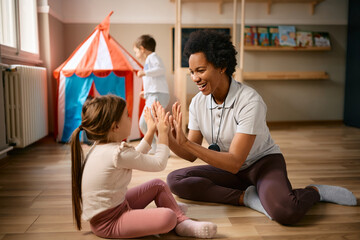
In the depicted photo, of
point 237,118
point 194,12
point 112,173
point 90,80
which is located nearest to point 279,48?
point 194,12

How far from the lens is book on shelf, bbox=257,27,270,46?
4460mm

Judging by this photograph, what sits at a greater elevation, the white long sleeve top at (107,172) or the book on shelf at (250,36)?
the book on shelf at (250,36)

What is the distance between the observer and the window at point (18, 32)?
9.63 ft

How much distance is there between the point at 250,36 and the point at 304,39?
0.80 m

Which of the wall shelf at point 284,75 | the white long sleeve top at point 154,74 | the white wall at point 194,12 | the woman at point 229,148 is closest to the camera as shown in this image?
the woman at point 229,148

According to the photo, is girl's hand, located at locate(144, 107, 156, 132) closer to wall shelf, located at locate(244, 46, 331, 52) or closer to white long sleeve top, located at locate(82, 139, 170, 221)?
white long sleeve top, located at locate(82, 139, 170, 221)

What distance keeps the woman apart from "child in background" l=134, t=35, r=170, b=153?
1276 millimetres

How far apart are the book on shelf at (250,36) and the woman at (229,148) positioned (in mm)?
3020

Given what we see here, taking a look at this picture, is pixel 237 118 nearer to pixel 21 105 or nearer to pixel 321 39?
pixel 21 105

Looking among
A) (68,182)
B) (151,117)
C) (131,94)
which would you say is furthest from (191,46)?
(131,94)

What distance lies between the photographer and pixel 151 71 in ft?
9.52

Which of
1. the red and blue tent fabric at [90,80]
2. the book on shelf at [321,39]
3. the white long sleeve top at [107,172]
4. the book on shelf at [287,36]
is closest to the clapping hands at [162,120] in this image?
the white long sleeve top at [107,172]

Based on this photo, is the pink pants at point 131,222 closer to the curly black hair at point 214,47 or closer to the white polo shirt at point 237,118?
the white polo shirt at point 237,118

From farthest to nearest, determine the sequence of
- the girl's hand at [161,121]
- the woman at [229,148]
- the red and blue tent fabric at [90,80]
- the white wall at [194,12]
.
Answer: the white wall at [194,12]
the red and blue tent fabric at [90,80]
the woman at [229,148]
the girl's hand at [161,121]
